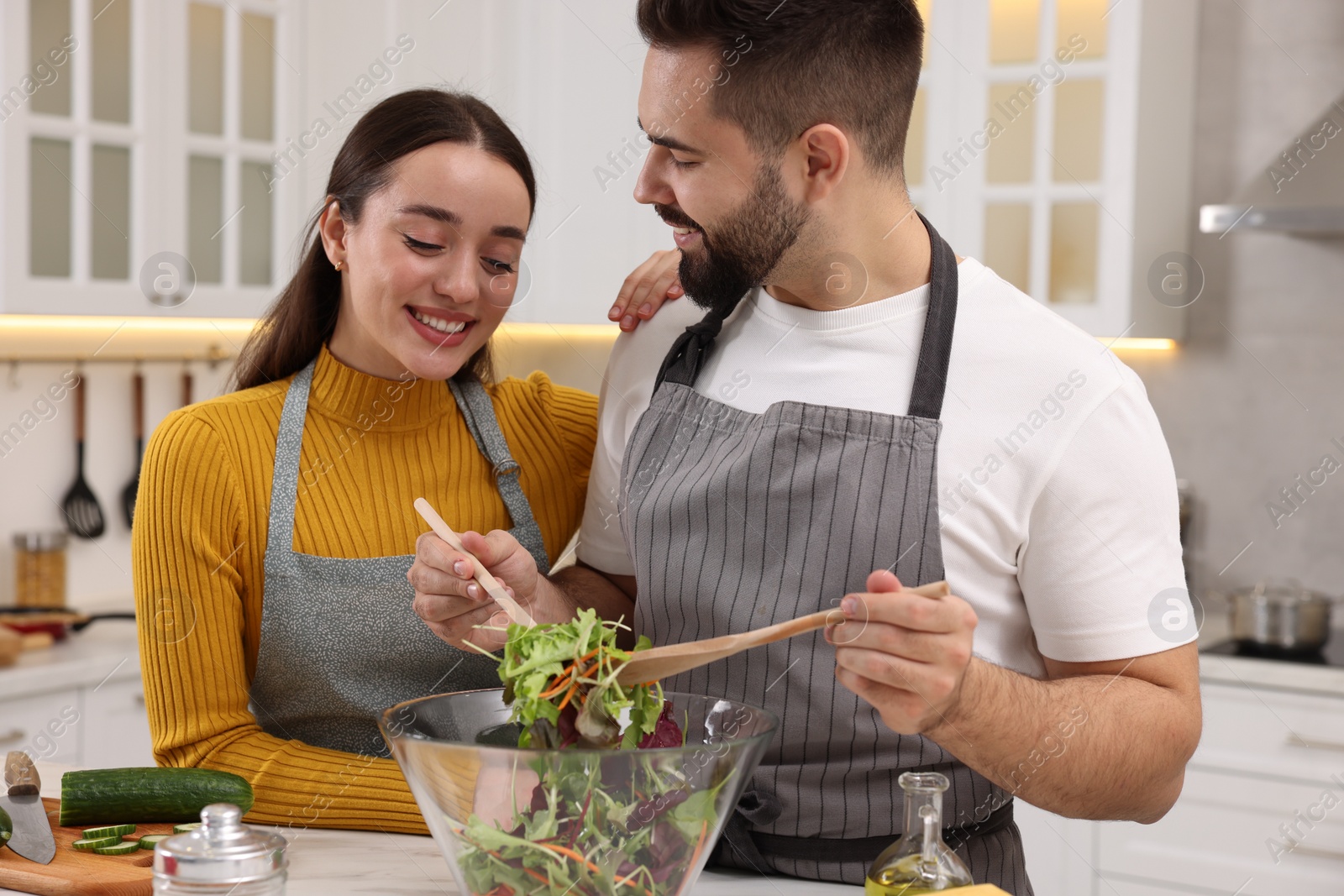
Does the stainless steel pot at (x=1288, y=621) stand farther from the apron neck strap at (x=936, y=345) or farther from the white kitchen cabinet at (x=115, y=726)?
the white kitchen cabinet at (x=115, y=726)

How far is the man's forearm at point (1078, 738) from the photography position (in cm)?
100

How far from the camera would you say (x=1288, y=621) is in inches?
98.0

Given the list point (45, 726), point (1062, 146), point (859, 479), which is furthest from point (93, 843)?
point (1062, 146)

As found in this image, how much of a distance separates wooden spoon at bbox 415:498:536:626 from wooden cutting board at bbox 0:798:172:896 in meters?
0.34

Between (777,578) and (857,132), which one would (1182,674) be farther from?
(857,132)

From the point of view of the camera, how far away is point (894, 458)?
116 cm

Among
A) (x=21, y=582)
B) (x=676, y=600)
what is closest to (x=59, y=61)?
(x=21, y=582)

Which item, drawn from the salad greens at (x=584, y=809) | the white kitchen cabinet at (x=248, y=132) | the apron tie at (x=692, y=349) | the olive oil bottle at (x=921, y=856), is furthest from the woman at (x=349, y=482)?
the white kitchen cabinet at (x=248, y=132)

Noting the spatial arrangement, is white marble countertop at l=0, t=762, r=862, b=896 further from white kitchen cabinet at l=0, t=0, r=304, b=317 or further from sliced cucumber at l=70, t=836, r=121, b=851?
white kitchen cabinet at l=0, t=0, r=304, b=317

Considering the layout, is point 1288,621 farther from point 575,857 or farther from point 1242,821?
point 575,857

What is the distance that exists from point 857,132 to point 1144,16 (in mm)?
1676

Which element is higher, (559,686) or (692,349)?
(692,349)

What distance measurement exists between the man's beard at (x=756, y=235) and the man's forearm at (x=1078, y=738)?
1.50ft

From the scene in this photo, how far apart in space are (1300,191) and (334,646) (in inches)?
85.8
